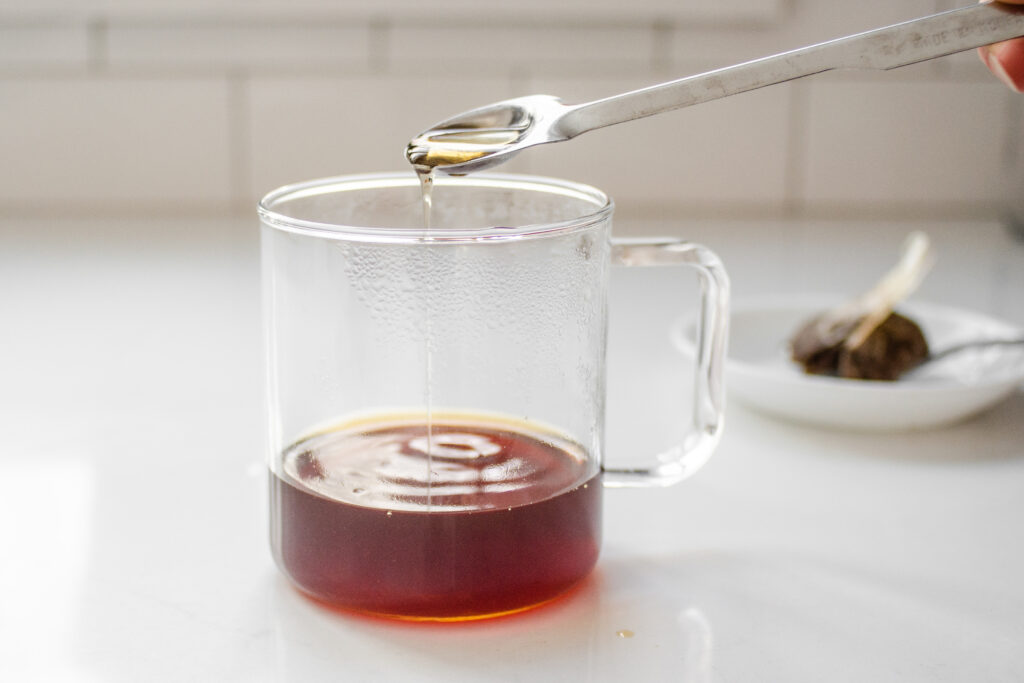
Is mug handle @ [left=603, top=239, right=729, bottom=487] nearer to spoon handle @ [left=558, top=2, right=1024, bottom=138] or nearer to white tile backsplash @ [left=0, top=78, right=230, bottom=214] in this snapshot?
spoon handle @ [left=558, top=2, right=1024, bottom=138]

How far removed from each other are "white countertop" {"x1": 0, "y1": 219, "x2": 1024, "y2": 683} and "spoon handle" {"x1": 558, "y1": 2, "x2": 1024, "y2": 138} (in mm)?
198

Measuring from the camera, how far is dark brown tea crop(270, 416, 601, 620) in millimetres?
427

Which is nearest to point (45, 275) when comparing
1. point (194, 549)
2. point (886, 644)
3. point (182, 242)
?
point (182, 242)

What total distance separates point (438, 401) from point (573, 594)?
0.10m

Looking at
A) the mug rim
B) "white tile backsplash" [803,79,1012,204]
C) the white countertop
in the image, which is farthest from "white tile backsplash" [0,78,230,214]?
the mug rim

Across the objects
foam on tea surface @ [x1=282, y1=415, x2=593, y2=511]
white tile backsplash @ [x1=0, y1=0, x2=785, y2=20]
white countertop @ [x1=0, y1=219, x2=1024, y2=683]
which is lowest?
white countertop @ [x1=0, y1=219, x2=1024, y2=683]

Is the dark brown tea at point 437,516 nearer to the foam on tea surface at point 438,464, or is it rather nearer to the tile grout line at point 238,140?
the foam on tea surface at point 438,464

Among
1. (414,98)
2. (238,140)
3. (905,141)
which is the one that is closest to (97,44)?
(238,140)

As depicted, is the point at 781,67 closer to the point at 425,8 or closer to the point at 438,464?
the point at 438,464

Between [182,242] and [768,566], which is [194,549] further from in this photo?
[182,242]

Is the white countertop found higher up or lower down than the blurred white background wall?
lower down

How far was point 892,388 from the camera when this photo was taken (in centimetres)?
64

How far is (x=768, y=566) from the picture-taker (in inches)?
20.1

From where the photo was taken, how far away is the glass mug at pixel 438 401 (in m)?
0.43
